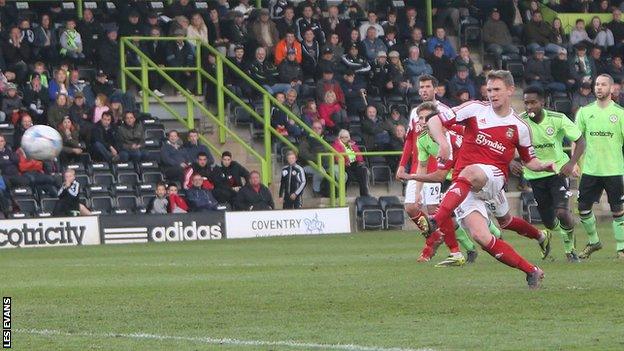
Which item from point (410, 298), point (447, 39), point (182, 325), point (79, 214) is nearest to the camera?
point (182, 325)

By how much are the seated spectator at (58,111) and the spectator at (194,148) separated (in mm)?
2640

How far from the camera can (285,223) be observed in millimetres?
29125

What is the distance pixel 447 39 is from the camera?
36.2m

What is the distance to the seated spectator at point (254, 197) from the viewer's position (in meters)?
29.6

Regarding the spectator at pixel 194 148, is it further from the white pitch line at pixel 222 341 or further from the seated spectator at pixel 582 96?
the white pitch line at pixel 222 341

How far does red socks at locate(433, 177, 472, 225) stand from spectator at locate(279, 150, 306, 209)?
1701 centimetres

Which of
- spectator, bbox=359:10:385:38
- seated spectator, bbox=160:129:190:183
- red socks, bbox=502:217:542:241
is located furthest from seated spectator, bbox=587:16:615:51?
red socks, bbox=502:217:542:241

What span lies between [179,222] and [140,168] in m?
2.08

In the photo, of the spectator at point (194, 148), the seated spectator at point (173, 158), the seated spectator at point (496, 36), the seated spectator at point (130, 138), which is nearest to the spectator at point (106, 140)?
the seated spectator at point (130, 138)

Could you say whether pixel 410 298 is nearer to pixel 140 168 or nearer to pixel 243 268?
pixel 243 268

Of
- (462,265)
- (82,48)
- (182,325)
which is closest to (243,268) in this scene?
(462,265)

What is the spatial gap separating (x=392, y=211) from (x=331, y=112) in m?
2.74

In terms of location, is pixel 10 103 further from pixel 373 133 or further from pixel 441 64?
pixel 441 64

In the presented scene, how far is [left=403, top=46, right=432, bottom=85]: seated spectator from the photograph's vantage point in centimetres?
3422
